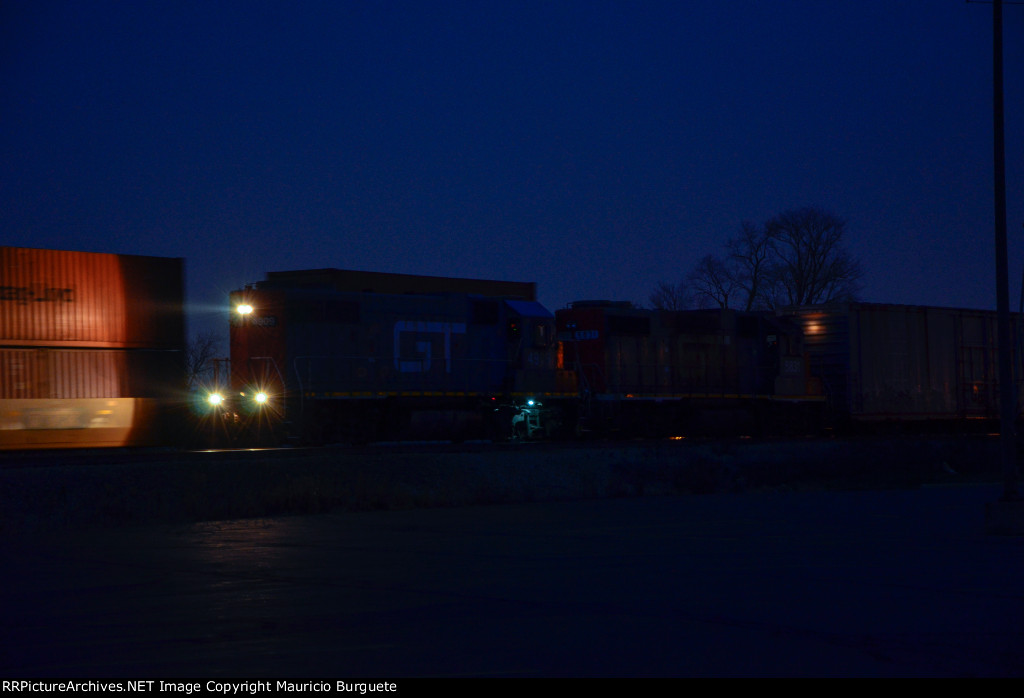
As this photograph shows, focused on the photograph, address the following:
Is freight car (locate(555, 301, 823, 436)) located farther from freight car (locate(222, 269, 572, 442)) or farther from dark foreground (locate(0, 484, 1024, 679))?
dark foreground (locate(0, 484, 1024, 679))

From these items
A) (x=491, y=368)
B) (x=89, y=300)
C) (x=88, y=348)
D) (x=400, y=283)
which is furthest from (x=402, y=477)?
(x=400, y=283)

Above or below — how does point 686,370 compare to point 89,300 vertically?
below

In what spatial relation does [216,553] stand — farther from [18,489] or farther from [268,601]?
[18,489]

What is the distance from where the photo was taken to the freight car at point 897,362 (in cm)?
2997

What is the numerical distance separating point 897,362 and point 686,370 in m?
6.53

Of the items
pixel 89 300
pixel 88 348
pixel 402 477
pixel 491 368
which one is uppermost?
pixel 89 300

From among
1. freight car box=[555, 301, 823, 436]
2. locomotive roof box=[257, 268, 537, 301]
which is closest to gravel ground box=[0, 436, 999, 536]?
freight car box=[555, 301, 823, 436]

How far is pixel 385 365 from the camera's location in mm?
24453

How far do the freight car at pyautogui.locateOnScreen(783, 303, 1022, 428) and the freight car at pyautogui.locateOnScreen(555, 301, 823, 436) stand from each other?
3.20ft

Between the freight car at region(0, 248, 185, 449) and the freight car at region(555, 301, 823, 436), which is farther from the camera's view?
the freight car at region(555, 301, 823, 436)

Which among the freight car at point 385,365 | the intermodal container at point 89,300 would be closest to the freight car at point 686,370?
the freight car at point 385,365

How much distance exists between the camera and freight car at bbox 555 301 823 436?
27.3 meters

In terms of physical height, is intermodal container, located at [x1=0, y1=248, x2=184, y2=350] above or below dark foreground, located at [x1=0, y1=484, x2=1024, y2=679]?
above

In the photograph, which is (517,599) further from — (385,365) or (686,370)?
(686,370)
